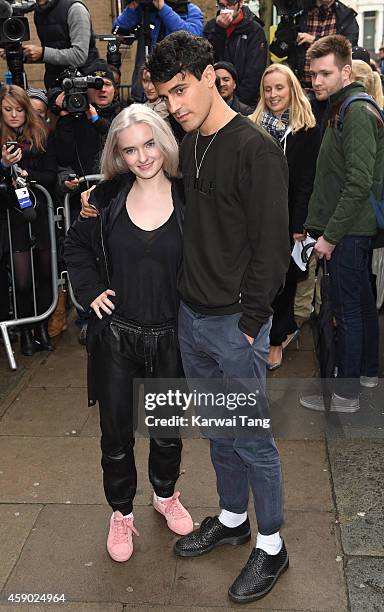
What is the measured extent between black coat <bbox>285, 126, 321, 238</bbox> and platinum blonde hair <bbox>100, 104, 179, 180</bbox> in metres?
2.05

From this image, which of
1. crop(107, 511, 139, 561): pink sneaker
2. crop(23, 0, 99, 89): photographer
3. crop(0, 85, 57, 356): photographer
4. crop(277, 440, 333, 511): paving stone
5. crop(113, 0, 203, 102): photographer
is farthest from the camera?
crop(23, 0, 99, 89): photographer

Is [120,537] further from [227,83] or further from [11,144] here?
[227,83]

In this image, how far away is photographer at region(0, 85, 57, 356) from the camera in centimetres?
548

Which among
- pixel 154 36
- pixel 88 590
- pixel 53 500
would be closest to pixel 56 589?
pixel 88 590

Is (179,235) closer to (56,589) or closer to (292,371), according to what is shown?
(56,589)

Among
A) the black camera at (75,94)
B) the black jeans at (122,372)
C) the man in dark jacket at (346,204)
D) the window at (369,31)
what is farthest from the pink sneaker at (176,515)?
the window at (369,31)

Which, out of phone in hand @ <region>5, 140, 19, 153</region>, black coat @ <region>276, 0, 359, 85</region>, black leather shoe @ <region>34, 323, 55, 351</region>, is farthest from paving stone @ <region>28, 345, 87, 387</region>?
black coat @ <region>276, 0, 359, 85</region>

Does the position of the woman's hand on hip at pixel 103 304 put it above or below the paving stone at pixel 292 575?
above

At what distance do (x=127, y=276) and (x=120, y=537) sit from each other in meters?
1.26

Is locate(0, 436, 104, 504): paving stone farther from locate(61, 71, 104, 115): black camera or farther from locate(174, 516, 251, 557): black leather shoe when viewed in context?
locate(61, 71, 104, 115): black camera

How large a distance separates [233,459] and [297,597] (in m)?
0.64

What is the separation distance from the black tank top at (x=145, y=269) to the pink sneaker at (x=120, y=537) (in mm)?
1002

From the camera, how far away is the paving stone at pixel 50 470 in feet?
12.7

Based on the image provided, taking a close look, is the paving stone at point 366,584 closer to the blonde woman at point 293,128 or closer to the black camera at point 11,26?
the blonde woman at point 293,128
